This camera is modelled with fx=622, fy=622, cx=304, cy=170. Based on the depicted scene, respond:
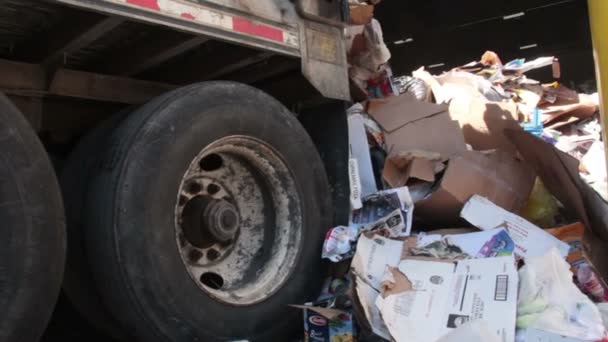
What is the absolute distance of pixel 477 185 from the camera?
2.99 m

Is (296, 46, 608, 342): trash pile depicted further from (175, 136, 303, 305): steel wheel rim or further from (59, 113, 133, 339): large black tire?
(59, 113, 133, 339): large black tire

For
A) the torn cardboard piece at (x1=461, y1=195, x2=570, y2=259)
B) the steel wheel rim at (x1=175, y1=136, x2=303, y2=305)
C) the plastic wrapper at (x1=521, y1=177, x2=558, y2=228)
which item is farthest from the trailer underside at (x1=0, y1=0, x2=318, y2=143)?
the plastic wrapper at (x1=521, y1=177, x2=558, y2=228)

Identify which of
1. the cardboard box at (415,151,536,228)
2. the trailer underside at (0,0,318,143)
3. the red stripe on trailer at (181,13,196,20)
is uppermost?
the red stripe on trailer at (181,13,196,20)

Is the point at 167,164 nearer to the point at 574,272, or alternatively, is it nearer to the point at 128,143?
the point at 128,143

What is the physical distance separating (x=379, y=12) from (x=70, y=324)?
7.94 metres

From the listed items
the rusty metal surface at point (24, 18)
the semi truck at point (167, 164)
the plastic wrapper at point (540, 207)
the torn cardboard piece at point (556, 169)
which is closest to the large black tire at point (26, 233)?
the semi truck at point (167, 164)

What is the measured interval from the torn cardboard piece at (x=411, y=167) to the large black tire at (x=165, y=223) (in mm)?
912

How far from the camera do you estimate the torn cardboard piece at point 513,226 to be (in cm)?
274

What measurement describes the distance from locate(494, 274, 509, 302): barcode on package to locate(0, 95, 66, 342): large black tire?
4.58ft

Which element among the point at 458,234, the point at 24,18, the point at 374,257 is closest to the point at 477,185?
the point at 458,234

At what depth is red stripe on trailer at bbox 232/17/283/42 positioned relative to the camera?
218 centimetres

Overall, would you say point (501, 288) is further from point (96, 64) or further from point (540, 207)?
point (96, 64)

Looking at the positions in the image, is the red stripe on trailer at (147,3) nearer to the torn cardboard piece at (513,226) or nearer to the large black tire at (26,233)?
the large black tire at (26,233)

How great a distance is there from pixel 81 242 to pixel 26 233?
404 millimetres
